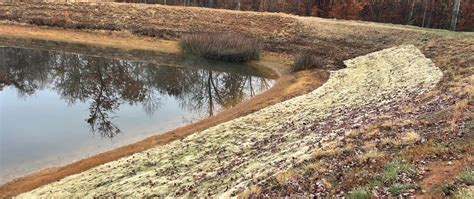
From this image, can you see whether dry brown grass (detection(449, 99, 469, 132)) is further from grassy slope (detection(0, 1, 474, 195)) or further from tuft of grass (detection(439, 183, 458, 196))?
tuft of grass (detection(439, 183, 458, 196))

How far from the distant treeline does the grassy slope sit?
8.46 m

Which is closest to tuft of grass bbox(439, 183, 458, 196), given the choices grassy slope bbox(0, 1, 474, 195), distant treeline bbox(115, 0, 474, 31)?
grassy slope bbox(0, 1, 474, 195)

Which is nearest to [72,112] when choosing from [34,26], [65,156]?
[65,156]

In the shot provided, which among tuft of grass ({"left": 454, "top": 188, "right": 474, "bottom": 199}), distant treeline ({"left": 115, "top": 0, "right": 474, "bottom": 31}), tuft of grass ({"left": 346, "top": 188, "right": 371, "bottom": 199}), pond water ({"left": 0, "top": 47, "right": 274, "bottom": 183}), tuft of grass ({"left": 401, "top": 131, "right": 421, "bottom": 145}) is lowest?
pond water ({"left": 0, "top": 47, "right": 274, "bottom": 183})

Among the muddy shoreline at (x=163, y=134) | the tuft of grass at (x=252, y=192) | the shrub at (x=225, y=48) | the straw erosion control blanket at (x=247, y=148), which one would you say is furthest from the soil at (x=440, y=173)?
the shrub at (x=225, y=48)

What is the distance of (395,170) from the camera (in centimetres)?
1045

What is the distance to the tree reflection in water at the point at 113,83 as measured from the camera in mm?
26594

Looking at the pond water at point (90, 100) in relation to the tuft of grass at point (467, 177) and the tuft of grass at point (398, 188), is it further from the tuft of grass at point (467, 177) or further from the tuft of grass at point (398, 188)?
the tuft of grass at point (467, 177)

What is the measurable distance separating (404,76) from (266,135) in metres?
10.9

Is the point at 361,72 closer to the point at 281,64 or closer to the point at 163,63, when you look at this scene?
the point at 281,64

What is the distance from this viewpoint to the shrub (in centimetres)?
3922

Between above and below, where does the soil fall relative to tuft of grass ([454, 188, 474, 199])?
below

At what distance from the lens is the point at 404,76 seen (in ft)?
84.0

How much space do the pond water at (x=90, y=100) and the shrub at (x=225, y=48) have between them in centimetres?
162
